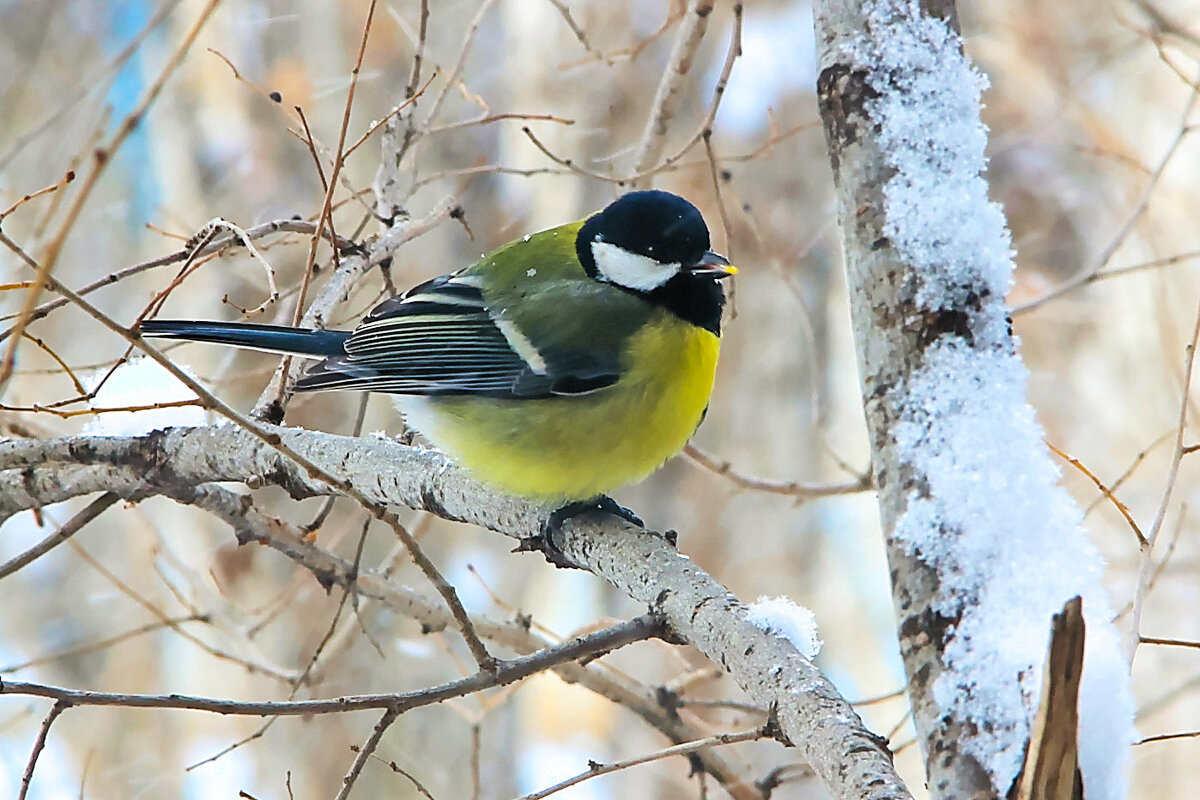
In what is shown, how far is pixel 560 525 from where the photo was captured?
236cm

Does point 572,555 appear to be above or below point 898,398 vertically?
above

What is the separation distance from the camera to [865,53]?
168 cm

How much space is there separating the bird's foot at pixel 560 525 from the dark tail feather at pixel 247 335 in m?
0.63

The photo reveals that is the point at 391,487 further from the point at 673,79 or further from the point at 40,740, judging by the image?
the point at 673,79

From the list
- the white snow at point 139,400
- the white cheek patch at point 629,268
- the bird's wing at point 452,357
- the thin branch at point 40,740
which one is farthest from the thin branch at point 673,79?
the thin branch at point 40,740

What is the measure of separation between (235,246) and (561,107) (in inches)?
168

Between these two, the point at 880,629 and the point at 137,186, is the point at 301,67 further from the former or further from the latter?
the point at 880,629

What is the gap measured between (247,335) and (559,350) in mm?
698

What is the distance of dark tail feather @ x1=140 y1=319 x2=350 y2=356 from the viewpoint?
7.57 feet

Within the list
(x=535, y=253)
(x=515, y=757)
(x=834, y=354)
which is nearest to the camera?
(x=535, y=253)

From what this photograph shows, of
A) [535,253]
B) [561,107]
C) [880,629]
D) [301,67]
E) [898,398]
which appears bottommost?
[898,398]

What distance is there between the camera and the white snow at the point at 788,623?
159cm

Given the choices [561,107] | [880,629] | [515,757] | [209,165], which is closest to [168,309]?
[209,165]

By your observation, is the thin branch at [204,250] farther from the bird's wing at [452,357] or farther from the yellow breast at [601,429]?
the yellow breast at [601,429]
